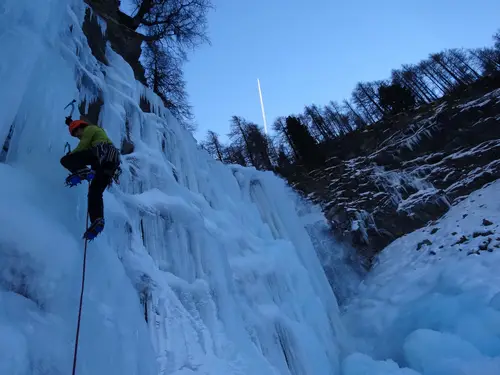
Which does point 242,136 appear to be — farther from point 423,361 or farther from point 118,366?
point 118,366

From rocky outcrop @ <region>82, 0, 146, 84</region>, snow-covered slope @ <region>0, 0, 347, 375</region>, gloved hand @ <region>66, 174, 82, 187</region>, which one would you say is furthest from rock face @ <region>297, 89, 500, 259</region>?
gloved hand @ <region>66, 174, 82, 187</region>

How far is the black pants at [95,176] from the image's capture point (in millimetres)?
2656

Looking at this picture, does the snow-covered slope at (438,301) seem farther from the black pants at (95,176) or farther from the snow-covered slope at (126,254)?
the black pants at (95,176)

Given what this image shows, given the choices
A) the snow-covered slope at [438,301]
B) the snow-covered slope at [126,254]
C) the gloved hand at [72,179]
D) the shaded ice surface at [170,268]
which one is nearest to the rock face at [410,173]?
the snow-covered slope at [438,301]

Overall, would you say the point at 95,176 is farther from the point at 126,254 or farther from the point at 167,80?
the point at 167,80

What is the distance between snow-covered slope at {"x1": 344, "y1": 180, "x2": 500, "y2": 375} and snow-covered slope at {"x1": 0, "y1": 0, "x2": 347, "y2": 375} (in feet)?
3.21

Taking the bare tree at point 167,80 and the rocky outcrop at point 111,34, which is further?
the bare tree at point 167,80

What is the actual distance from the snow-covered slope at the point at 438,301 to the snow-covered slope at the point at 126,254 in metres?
0.98

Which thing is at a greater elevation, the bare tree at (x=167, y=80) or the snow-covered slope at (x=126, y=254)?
the bare tree at (x=167, y=80)

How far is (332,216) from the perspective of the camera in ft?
42.1

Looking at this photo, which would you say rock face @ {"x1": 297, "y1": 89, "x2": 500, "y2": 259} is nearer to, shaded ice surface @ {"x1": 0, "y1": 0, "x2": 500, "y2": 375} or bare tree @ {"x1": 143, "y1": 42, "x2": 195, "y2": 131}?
shaded ice surface @ {"x1": 0, "y1": 0, "x2": 500, "y2": 375}

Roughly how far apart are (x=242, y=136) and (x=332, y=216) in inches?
511

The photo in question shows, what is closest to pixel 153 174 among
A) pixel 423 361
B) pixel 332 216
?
pixel 423 361

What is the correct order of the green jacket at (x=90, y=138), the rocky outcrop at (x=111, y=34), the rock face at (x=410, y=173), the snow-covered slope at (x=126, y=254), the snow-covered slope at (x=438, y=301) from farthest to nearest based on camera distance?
the rock face at (x=410, y=173), the rocky outcrop at (x=111, y=34), the snow-covered slope at (x=438, y=301), the green jacket at (x=90, y=138), the snow-covered slope at (x=126, y=254)
